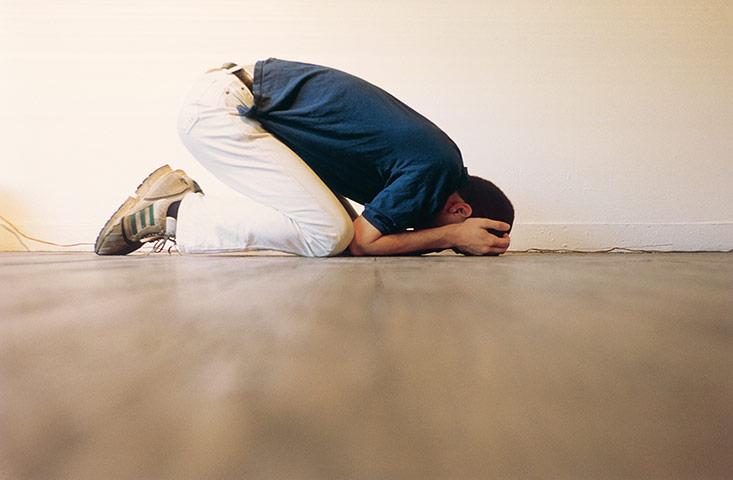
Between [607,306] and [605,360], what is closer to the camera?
[605,360]

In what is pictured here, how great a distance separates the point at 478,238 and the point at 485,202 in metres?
0.15

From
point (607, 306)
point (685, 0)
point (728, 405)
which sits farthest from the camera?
point (685, 0)

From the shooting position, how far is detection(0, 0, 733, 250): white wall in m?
1.93

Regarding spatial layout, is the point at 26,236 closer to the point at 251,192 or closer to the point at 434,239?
the point at 251,192

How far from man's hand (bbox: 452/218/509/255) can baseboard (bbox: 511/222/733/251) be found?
0.93m

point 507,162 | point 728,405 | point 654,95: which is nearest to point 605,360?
point 728,405

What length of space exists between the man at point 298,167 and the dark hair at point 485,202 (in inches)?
3.4

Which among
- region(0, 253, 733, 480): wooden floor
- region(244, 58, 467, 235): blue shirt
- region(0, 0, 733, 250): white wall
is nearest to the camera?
region(0, 253, 733, 480): wooden floor

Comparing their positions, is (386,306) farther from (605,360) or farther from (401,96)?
(401,96)

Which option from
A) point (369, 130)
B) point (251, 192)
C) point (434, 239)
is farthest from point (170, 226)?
point (434, 239)

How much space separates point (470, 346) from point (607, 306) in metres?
0.15

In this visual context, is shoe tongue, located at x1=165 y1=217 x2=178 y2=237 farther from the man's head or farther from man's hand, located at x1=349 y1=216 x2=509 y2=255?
the man's head

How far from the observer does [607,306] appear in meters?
0.27

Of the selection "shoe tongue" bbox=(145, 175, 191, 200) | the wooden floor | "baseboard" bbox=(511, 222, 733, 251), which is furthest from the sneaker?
"baseboard" bbox=(511, 222, 733, 251)
